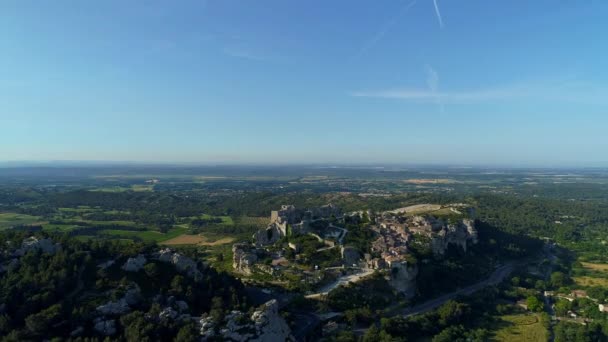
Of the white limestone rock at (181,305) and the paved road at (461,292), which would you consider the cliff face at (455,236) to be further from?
the white limestone rock at (181,305)

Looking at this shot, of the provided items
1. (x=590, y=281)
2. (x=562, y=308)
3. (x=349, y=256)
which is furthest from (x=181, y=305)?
(x=590, y=281)

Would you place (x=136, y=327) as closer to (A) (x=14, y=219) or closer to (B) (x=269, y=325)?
(B) (x=269, y=325)

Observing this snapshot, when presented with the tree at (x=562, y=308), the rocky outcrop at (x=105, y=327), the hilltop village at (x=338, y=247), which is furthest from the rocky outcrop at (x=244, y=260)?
the tree at (x=562, y=308)

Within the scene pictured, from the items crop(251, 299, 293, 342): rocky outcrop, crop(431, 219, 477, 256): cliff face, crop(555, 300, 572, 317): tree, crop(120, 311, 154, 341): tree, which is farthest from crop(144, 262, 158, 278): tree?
crop(555, 300, 572, 317): tree

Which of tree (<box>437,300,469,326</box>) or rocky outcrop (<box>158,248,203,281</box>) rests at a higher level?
rocky outcrop (<box>158,248,203,281</box>)

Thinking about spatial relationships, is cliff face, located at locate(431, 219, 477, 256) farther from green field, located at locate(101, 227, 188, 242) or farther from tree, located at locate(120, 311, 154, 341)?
green field, located at locate(101, 227, 188, 242)

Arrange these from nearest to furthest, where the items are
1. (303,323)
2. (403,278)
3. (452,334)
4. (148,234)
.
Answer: (303,323), (452,334), (403,278), (148,234)
